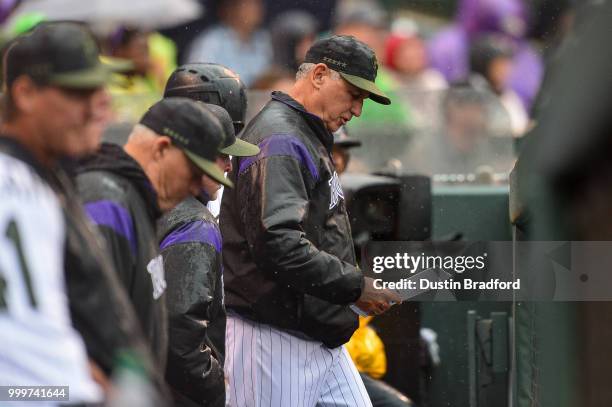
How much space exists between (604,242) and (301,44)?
273 cm

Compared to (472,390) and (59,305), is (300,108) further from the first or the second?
(59,305)

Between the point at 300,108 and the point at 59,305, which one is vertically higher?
the point at 300,108

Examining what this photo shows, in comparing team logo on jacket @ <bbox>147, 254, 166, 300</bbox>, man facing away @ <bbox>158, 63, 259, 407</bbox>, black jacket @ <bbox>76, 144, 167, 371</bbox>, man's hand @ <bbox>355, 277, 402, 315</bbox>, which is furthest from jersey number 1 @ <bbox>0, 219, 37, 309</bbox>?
man's hand @ <bbox>355, 277, 402, 315</bbox>

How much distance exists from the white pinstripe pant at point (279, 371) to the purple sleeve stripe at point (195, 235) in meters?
0.73

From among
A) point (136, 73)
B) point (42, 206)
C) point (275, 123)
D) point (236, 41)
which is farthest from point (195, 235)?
point (236, 41)

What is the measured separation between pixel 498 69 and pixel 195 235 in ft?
11.5

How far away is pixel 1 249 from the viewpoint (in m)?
2.41

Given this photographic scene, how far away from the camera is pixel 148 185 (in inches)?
119

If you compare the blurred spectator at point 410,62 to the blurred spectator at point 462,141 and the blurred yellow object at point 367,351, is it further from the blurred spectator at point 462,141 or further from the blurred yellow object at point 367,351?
the blurred yellow object at point 367,351

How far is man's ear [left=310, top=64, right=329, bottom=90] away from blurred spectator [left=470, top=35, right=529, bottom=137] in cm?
215

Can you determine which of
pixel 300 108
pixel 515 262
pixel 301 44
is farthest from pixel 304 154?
pixel 301 44

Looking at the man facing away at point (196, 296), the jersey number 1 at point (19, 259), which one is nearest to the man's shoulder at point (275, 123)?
the man facing away at point (196, 296)

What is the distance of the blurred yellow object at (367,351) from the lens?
18.5ft

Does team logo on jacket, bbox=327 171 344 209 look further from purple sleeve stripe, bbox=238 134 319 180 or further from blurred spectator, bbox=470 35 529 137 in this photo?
blurred spectator, bbox=470 35 529 137
